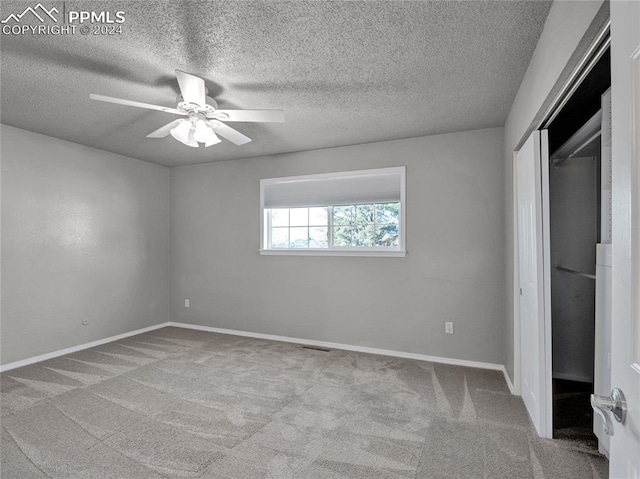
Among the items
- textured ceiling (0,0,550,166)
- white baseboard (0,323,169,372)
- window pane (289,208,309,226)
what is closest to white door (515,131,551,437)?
textured ceiling (0,0,550,166)

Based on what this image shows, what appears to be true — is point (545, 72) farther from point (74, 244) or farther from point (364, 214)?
point (74, 244)

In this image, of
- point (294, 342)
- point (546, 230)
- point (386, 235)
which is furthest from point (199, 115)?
point (294, 342)

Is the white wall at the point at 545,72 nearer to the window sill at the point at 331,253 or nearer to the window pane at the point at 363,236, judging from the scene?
the window sill at the point at 331,253

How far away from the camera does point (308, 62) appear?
2.28 meters

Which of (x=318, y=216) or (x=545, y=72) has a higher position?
(x=545, y=72)

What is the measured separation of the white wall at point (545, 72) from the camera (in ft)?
4.29

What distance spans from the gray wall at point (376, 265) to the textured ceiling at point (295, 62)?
543 millimetres

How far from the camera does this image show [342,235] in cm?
436

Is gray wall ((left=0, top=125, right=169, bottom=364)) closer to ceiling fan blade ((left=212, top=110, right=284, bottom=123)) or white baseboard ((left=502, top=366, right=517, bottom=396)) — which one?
ceiling fan blade ((left=212, top=110, right=284, bottom=123))

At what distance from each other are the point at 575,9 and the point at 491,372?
3.16 m

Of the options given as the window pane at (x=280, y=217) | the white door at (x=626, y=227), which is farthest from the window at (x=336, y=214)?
the white door at (x=626, y=227)

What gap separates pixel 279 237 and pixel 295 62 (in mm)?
2785

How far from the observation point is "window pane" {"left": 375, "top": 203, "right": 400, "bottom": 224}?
411 cm

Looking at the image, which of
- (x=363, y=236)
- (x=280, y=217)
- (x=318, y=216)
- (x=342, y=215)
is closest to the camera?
(x=363, y=236)
